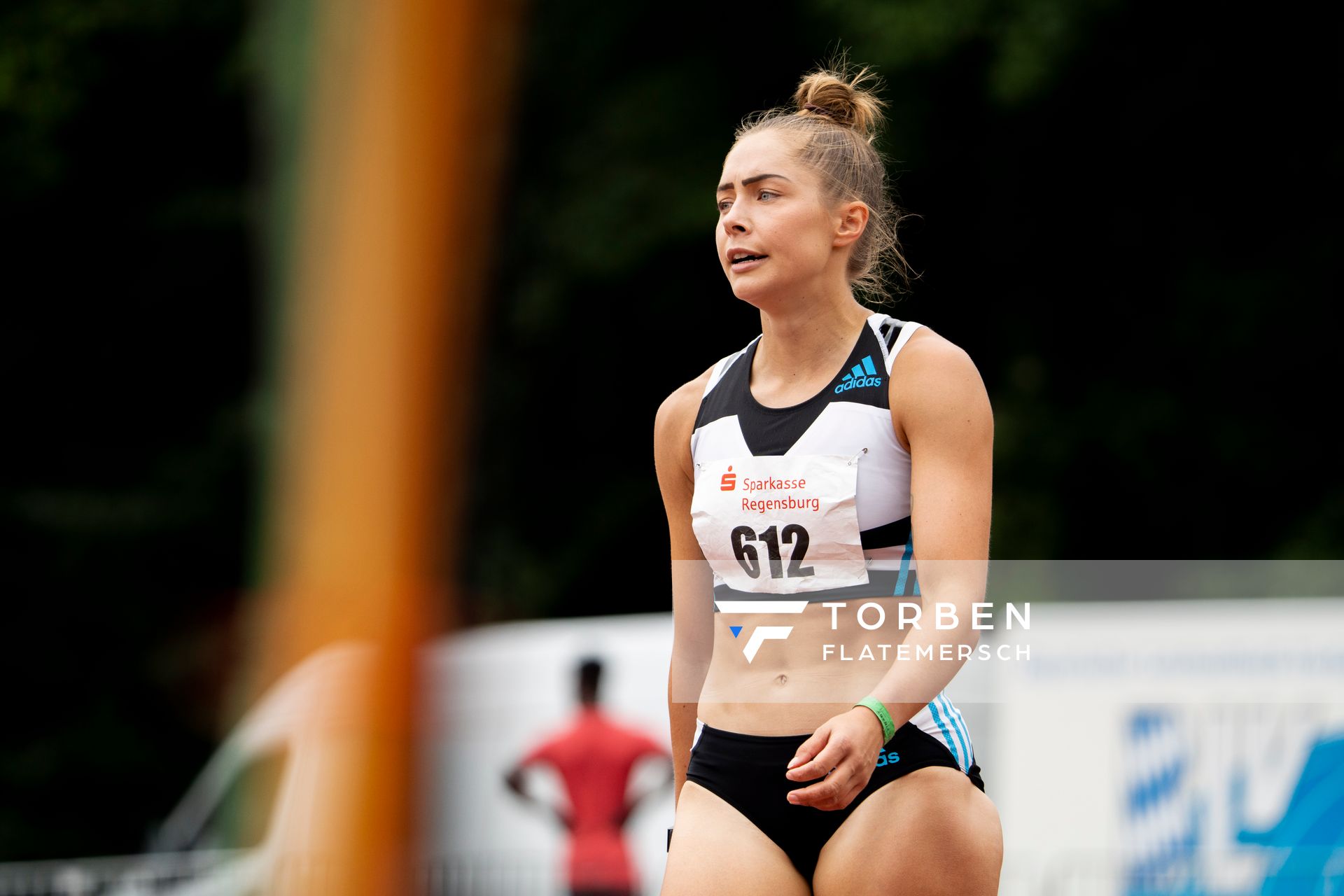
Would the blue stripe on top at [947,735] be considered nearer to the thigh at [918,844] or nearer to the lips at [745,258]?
the thigh at [918,844]

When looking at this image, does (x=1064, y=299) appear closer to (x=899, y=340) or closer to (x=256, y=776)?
(x=256, y=776)

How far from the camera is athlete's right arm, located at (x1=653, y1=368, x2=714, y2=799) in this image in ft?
10.9

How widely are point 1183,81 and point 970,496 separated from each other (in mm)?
12700

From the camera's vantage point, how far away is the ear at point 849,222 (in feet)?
10.5

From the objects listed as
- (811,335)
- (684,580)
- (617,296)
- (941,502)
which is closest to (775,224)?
(811,335)

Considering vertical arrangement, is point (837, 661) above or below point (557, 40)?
below

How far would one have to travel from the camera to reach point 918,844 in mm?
2941

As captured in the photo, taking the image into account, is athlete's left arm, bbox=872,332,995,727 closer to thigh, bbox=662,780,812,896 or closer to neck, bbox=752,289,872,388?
neck, bbox=752,289,872,388

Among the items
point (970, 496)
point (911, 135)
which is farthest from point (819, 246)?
point (911, 135)

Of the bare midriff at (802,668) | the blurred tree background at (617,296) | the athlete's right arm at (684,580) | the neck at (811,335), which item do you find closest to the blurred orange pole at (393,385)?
the athlete's right arm at (684,580)

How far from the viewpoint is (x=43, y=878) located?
437 inches

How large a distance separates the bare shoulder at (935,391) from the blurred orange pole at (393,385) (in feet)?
4.58

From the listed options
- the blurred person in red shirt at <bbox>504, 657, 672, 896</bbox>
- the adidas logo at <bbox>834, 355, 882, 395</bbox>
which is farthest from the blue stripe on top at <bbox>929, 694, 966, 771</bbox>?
the blurred person in red shirt at <bbox>504, 657, 672, 896</bbox>

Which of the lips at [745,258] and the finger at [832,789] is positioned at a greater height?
the lips at [745,258]
